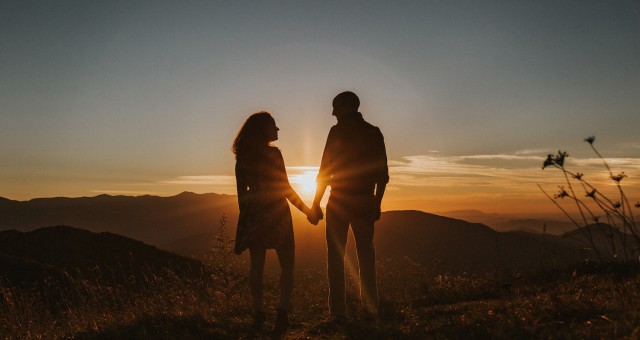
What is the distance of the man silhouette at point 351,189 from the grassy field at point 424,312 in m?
0.47

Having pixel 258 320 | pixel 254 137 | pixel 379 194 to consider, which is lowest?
pixel 258 320

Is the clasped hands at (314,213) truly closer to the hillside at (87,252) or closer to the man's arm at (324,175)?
the man's arm at (324,175)

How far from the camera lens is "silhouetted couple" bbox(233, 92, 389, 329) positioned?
576 cm

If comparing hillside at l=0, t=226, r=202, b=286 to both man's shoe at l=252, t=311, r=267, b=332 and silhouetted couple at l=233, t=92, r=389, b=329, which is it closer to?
man's shoe at l=252, t=311, r=267, b=332

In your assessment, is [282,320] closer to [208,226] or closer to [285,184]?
[285,184]

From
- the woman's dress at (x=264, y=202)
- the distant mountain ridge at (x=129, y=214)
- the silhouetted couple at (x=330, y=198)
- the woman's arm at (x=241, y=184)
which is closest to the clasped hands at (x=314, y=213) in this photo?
the silhouetted couple at (x=330, y=198)

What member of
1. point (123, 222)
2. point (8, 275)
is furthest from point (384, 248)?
point (123, 222)

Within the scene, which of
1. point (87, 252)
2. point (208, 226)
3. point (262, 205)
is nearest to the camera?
point (262, 205)

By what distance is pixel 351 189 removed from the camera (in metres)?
6.14

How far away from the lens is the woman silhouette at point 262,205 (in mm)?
5734

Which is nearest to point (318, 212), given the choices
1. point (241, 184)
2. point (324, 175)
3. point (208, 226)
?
point (324, 175)

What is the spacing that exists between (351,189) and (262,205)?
45.3 inches

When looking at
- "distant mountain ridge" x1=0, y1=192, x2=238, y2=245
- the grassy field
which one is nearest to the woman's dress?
the grassy field

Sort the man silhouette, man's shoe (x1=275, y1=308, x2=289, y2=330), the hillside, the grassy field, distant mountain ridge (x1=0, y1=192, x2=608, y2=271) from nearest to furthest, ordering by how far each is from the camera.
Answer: the grassy field → man's shoe (x1=275, y1=308, x2=289, y2=330) → the man silhouette → the hillside → distant mountain ridge (x1=0, y1=192, x2=608, y2=271)
